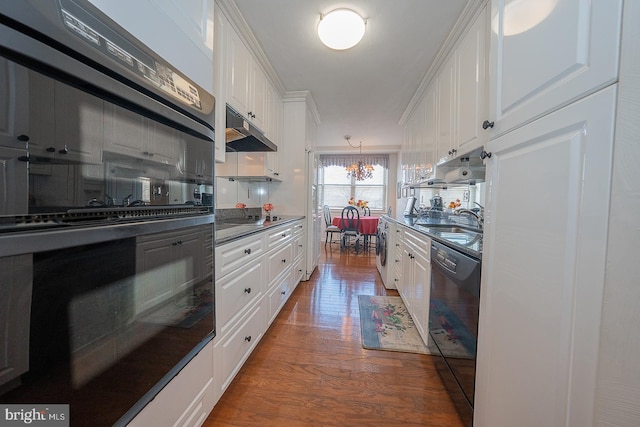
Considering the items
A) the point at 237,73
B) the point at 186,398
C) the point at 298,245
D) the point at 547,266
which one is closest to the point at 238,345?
the point at 186,398

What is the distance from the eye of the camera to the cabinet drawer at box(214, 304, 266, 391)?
1.18m

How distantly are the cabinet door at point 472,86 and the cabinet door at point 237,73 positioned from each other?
1.70m

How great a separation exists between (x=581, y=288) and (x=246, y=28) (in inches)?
93.9

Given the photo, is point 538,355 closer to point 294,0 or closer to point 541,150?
point 541,150

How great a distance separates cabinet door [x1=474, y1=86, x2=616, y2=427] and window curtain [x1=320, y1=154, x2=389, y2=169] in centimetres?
538

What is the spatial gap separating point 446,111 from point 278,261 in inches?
78.5

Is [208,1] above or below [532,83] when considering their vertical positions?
above

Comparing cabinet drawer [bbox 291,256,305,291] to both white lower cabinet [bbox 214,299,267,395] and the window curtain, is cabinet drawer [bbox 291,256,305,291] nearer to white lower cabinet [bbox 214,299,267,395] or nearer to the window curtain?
white lower cabinet [bbox 214,299,267,395]

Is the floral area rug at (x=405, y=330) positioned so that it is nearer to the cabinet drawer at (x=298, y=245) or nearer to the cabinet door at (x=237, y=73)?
the cabinet drawer at (x=298, y=245)

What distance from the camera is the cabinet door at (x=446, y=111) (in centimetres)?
194

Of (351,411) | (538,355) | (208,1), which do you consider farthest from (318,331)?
(208,1)

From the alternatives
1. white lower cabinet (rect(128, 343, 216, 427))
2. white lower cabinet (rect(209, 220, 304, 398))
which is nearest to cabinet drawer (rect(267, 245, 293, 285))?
white lower cabinet (rect(209, 220, 304, 398))

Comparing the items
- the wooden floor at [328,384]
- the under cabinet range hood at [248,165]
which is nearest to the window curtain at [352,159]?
the under cabinet range hood at [248,165]

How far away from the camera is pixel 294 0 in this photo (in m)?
1.59
